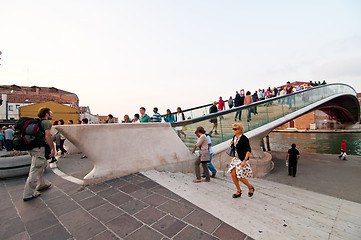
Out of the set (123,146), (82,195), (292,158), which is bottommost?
(292,158)

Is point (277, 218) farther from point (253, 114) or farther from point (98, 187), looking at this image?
point (253, 114)

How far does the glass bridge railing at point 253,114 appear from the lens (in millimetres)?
5883

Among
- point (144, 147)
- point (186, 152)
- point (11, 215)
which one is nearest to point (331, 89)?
point (186, 152)

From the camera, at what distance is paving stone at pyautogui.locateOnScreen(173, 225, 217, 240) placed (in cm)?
181

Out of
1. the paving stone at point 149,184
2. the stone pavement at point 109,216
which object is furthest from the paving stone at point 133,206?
the paving stone at point 149,184

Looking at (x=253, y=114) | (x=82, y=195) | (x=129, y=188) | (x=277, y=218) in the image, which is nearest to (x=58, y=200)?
(x=82, y=195)

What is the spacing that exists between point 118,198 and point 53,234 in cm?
96

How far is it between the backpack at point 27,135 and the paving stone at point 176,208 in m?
2.58

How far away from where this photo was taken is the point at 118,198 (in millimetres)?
2801

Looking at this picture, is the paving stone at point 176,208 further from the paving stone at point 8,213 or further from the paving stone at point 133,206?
the paving stone at point 8,213

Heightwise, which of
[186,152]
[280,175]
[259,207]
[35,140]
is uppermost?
[35,140]

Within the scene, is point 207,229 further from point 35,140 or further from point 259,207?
point 35,140

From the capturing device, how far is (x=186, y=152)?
5.16 meters

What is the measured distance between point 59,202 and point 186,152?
3.30 meters
